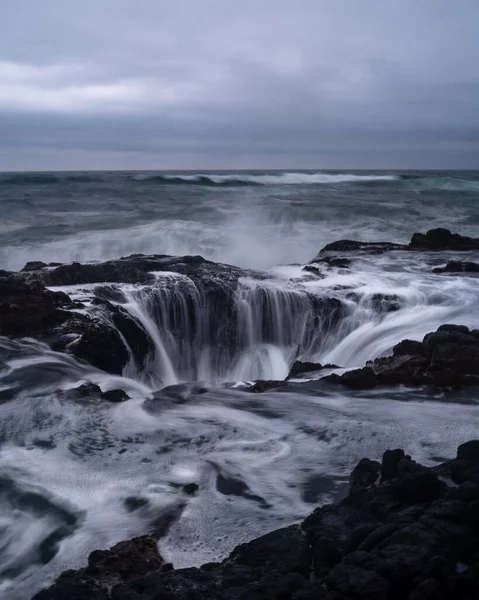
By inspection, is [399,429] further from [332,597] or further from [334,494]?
[332,597]

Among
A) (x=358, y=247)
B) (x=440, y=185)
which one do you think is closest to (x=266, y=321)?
(x=358, y=247)

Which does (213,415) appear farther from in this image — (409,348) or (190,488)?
(409,348)

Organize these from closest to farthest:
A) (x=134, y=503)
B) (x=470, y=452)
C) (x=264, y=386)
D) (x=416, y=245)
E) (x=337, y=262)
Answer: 1. (x=470, y=452)
2. (x=134, y=503)
3. (x=264, y=386)
4. (x=337, y=262)
5. (x=416, y=245)

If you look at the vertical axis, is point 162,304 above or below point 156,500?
above

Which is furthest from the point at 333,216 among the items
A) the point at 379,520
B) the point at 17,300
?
the point at 379,520

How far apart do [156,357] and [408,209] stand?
84.4ft

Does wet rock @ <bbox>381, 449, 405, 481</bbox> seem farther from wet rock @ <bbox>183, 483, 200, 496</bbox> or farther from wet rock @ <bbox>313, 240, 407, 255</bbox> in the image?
wet rock @ <bbox>313, 240, 407, 255</bbox>

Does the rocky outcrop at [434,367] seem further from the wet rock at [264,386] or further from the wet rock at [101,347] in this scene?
the wet rock at [101,347]

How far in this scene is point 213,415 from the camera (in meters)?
6.45

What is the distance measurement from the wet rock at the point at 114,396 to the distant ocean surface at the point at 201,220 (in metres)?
11.3

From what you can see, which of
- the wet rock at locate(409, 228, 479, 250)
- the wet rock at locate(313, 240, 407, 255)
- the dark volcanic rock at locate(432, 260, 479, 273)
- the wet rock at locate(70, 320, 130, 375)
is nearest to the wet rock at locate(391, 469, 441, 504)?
the wet rock at locate(70, 320, 130, 375)

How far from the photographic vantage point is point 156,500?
472cm

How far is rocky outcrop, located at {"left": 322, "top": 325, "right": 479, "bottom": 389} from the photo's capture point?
677 centimetres

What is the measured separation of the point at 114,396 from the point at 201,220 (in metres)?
19.3
